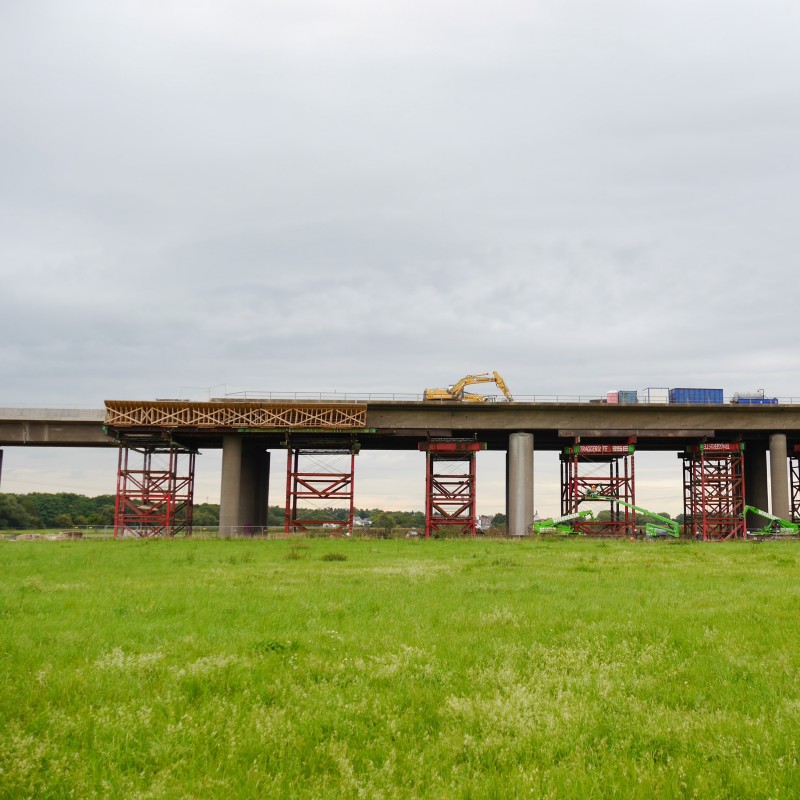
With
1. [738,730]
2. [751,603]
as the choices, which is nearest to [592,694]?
[738,730]

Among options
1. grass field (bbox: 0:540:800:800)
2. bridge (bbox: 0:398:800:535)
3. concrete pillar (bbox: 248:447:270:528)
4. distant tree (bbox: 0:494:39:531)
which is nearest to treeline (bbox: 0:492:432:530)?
distant tree (bbox: 0:494:39:531)

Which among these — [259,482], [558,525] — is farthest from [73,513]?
[558,525]

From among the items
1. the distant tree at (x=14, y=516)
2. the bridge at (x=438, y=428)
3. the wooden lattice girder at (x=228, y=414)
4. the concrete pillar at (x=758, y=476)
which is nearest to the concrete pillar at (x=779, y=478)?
the bridge at (x=438, y=428)

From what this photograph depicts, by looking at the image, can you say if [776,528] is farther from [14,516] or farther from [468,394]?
[14,516]

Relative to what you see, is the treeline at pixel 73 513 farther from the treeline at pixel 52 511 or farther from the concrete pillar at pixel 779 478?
the concrete pillar at pixel 779 478

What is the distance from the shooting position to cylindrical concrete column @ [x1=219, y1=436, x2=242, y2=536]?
6875 cm

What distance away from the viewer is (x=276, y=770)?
23.7 ft

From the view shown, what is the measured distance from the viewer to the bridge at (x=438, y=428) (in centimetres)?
6738

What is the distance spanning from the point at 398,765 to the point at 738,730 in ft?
12.6

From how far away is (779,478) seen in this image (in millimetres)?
71375

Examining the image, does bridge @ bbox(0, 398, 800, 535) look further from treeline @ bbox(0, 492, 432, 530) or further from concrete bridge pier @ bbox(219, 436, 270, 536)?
treeline @ bbox(0, 492, 432, 530)

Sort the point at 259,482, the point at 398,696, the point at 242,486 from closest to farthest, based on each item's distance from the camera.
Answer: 1. the point at 398,696
2. the point at 242,486
3. the point at 259,482

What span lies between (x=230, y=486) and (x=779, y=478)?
178ft

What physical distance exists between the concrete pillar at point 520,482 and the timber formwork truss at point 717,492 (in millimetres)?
17893
